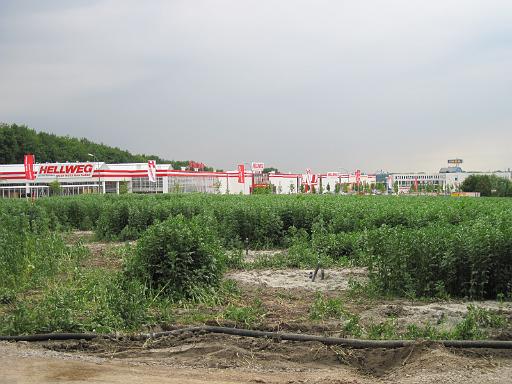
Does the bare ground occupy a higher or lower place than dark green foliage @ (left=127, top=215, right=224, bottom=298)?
lower

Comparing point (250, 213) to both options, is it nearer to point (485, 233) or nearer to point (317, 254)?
point (317, 254)

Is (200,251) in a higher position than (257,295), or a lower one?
higher

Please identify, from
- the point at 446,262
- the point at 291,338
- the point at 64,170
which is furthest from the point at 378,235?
the point at 64,170

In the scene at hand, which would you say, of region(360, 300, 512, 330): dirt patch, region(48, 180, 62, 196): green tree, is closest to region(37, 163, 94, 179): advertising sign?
region(48, 180, 62, 196): green tree

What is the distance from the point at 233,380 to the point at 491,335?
3.77 meters

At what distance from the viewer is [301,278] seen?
13.9 m

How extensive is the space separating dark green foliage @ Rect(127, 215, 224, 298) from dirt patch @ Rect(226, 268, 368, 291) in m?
1.91

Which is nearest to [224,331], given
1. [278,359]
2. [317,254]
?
[278,359]

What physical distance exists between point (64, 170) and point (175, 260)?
7158 centimetres

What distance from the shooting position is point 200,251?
11844 millimetres

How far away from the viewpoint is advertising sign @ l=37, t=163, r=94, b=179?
255ft

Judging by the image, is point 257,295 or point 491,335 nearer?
point 491,335

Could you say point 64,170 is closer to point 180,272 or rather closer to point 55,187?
point 55,187

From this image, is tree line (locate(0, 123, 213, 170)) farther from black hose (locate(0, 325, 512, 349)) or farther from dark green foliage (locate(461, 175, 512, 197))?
black hose (locate(0, 325, 512, 349))
